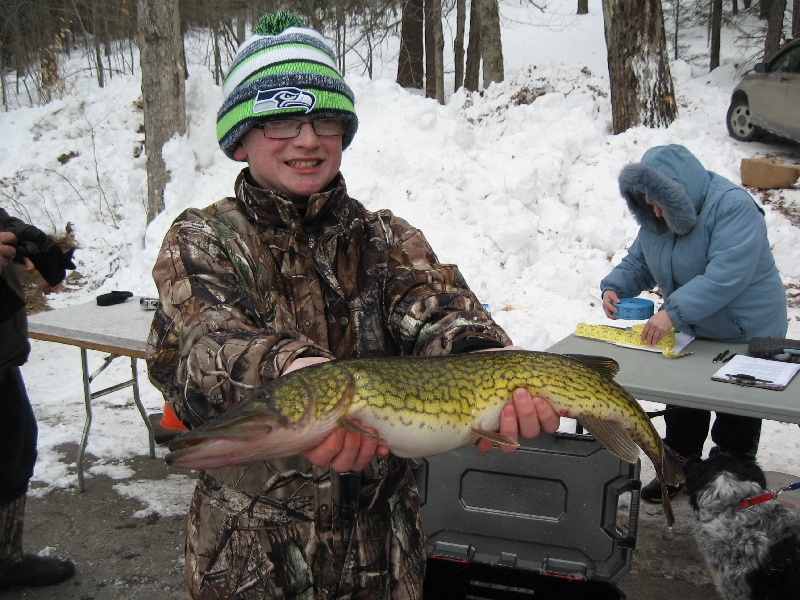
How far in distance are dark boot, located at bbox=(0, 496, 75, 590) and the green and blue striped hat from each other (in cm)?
299

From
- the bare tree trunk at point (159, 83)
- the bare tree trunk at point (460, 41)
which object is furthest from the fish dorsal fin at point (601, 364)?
the bare tree trunk at point (460, 41)

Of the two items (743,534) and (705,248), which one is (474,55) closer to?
(705,248)

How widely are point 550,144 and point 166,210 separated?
221 inches

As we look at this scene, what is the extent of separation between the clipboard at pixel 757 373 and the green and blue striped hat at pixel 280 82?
2.63 metres

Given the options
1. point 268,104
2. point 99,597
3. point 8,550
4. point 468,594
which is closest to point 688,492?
point 468,594

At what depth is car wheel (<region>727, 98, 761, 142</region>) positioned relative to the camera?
10.7 m

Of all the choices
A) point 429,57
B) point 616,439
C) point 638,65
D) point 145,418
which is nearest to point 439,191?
point 638,65

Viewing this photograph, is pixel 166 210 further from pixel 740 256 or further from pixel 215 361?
pixel 215 361

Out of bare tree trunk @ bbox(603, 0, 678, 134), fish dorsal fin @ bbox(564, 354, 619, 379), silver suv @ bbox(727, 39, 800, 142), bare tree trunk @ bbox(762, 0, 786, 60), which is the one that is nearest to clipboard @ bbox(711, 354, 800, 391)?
fish dorsal fin @ bbox(564, 354, 619, 379)

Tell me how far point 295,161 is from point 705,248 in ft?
10.4

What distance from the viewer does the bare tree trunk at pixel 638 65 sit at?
9.62 m

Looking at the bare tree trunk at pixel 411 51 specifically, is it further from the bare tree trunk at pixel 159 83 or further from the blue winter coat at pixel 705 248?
the blue winter coat at pixel 705 248

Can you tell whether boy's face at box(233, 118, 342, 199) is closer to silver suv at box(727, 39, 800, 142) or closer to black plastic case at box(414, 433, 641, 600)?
black plastic case at box(414, 433, 641, 600)

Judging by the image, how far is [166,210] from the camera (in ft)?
32.2
